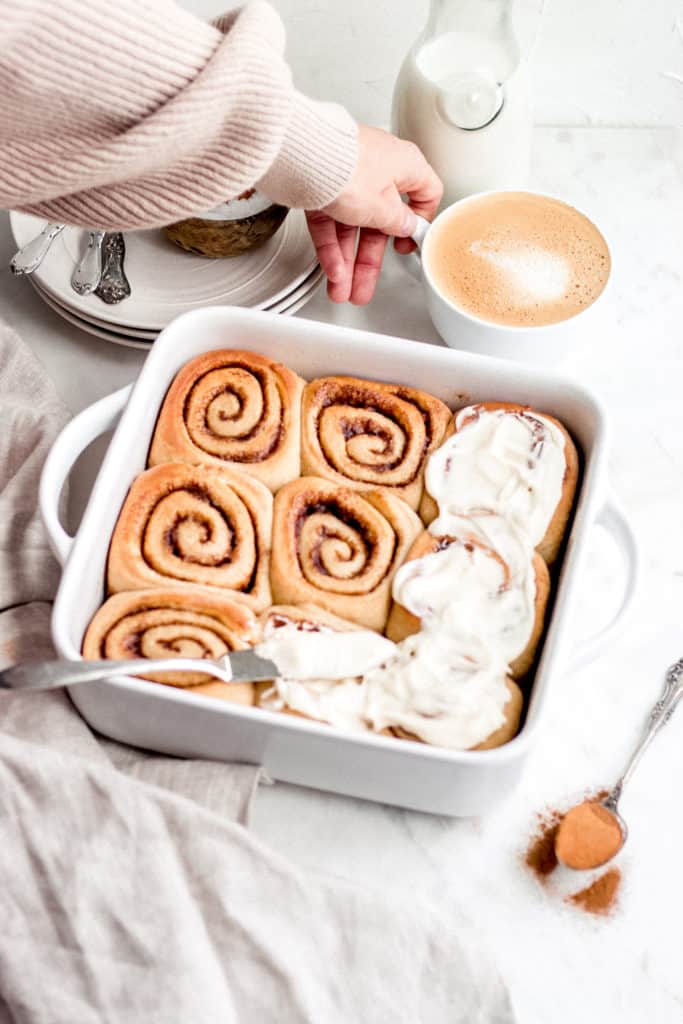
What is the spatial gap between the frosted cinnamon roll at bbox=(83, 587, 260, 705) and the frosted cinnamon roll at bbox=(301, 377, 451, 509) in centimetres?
20

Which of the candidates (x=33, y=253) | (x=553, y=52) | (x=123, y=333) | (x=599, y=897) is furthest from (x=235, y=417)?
(x=553, y=52)

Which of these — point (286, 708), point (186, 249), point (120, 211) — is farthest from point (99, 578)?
point (186, 249)

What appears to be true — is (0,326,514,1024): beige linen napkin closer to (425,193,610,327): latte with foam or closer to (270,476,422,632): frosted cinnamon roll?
(270,476,422,632): frosted cinnamon roll

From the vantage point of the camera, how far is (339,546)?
1083 millimetres

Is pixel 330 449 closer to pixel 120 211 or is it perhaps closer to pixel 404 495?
pixel 404 495

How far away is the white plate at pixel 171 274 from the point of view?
51.8 inches

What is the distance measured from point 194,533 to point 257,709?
0.76ft

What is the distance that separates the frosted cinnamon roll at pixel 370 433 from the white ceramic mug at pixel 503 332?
114mm

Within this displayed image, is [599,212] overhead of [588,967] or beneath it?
overhead

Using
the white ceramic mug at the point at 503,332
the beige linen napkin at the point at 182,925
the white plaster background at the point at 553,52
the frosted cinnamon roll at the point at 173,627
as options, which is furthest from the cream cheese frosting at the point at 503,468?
the white plaster background at the point at 553,52

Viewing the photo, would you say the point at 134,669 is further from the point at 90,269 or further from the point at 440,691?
the point at 90,269

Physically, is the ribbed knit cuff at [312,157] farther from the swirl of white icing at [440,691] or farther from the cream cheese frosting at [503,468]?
the swirl of white icing at [440,691]

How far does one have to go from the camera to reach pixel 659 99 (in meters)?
1.57

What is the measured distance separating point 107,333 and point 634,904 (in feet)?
2.73
